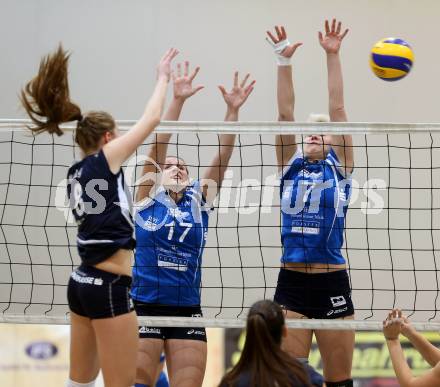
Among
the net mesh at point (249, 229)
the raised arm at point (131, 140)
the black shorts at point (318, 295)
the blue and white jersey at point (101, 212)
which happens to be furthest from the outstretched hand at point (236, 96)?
the net mesh at point (249, 229)

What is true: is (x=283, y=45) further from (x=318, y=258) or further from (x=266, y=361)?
(x=266, y=361)

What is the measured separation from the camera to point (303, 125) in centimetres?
508

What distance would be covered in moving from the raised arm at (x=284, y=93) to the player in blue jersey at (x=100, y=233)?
55.9 inches

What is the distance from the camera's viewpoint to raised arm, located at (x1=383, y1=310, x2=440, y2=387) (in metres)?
3.81

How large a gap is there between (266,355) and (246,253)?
442 centimetres

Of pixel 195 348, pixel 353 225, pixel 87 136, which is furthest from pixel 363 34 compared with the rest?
pixel 87 136

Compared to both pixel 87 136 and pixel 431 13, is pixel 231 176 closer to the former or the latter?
pixel 431 13

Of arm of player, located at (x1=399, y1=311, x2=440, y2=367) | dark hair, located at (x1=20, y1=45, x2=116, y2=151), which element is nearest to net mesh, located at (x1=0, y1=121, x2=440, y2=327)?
arm of player, located at (x1=399, y1=311, x2=440, y2=367)

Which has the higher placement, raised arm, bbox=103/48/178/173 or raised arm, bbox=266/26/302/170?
raised arm, bbox=266/26/302/170

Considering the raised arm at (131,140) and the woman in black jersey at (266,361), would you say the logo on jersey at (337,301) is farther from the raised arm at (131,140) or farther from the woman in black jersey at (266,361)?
the raised arm at (131,140)

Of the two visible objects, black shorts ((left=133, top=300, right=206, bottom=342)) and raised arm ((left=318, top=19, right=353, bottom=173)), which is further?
raised arm ((left=318, top=19, right=353, bottom=173))

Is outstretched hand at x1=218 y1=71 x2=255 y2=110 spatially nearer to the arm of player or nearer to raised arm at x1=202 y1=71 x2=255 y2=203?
raised arm at x1=202 y1=71 x2=255 y2=203

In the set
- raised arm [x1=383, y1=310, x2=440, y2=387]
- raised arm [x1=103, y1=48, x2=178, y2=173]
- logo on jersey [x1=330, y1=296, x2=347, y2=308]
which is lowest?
raised arm [x1=383, y1=310, x2=440, y2=387]

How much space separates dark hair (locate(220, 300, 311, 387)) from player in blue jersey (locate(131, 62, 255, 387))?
1.73 m
